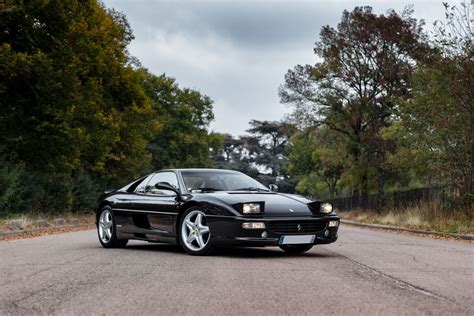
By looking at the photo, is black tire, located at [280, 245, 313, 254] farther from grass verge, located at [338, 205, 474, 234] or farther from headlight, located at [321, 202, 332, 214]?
grass verge, located at [338, 205, 474, 234]

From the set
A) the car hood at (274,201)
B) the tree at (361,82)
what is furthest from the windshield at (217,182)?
the tree at (361,82)

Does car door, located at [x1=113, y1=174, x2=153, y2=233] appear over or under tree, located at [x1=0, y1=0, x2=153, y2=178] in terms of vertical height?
under

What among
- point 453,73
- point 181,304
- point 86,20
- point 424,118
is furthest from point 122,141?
point 181,304

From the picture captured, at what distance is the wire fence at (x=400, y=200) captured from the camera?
82.7 feet

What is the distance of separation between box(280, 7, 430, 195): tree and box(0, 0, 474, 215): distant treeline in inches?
3.2

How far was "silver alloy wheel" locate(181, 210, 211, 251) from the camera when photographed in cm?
980

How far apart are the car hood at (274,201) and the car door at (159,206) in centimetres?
86

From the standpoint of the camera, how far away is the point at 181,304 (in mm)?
5664

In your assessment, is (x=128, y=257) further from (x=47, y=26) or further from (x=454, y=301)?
(x=47, y=26)

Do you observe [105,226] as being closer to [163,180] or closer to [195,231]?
[163,180]

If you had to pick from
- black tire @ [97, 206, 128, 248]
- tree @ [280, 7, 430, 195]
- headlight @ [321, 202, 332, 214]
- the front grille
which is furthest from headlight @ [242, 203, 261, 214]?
tree @ [280, 7, 430, 195]

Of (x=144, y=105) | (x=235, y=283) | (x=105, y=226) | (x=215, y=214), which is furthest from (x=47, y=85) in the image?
(x=235, y=283)

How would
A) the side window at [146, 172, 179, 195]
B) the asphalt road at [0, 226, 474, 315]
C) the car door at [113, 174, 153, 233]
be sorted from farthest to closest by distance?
the car door at [113, 174, 153, 233]
the side window at [146, 172, 179, 195]
the asphalt road at [0, 226, 474, 315]

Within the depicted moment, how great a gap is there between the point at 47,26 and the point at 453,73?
16.1 m
